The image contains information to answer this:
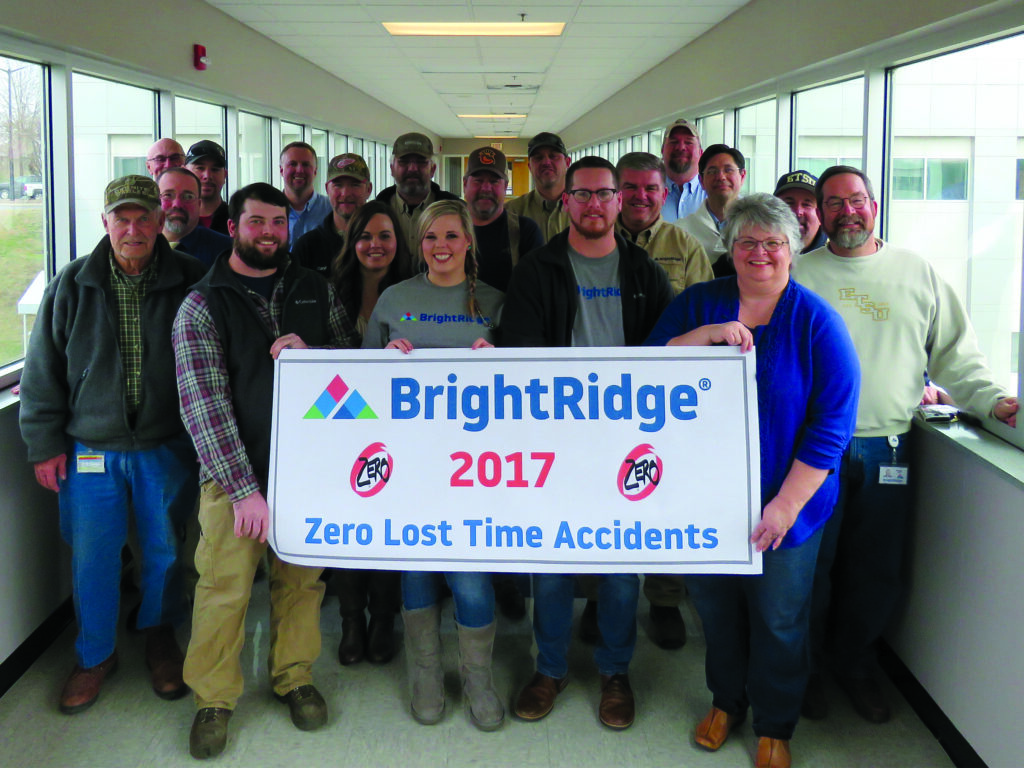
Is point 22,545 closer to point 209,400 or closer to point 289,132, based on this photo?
point 209,400

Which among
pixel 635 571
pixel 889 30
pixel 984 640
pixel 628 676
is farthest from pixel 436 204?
pixel 889 30

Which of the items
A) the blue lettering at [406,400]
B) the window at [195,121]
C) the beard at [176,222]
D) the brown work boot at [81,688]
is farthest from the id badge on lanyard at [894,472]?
the window at [195,121]

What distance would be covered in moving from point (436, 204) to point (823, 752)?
2.04 metres

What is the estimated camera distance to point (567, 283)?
8.60 feet

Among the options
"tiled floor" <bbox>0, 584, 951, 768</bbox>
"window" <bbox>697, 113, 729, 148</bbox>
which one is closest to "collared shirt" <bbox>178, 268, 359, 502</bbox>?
"tiled floor" <bbox>0, 584, 951, 768</bbox>

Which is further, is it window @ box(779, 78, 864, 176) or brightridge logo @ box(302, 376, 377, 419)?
window @ box(779, 78, 864, 176)

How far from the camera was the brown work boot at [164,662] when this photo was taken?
2818mm

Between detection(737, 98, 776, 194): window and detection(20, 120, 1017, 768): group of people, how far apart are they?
334 cm

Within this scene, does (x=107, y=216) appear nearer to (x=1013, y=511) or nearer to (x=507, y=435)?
(x=507, y=435)

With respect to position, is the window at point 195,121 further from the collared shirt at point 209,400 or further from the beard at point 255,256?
the collared shirt at point 209,400

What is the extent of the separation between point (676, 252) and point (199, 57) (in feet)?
14.0

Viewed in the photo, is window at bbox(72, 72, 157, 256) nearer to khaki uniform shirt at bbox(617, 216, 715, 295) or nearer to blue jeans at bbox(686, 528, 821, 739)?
khaki uniform shirt at bbox(617, 216, 715, 295)

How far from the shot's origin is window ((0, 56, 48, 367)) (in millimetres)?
3559

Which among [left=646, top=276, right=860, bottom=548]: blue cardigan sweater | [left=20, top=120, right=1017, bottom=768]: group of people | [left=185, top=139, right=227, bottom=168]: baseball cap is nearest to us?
[left=646, top=276, right=860, bottom=548]: blue cardigan sweater
